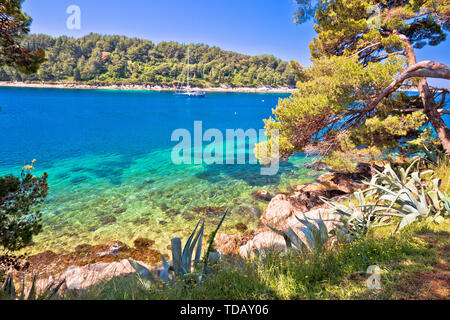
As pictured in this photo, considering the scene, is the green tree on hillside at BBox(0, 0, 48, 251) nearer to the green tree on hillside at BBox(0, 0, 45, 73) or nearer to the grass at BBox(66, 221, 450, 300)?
the green tree on hillside at BBox(0, 0, 45, 73)

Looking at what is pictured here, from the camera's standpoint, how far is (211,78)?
466 feet

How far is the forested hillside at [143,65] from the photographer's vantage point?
12012 cm

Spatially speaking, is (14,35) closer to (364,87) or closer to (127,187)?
(364,87)

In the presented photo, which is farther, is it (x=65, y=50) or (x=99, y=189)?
(x=65, y=50)

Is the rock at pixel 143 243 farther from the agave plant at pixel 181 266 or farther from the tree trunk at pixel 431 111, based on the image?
the tree trunk at pixel 431 111

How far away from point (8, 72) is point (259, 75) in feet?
424

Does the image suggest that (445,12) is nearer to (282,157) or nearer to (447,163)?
(447,163)

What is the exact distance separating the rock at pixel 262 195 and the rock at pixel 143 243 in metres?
5.41

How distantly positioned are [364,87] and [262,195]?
20.5 ft

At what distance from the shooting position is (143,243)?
25.1 ft

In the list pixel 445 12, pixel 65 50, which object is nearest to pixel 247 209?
pixel 445 12

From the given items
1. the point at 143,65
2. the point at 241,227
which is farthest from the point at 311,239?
the point at 143,65

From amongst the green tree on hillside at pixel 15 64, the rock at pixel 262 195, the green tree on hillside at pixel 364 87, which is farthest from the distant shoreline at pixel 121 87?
the green tree on hillside at pixel 15 64

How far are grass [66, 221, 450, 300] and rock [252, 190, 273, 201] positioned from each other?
7250mm
